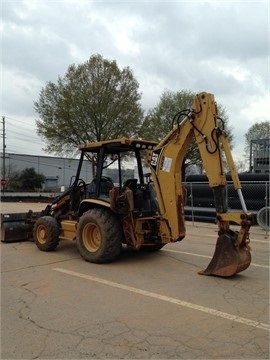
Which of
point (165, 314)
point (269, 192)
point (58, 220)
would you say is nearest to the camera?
point (165, 314)

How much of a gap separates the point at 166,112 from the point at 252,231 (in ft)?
78.1

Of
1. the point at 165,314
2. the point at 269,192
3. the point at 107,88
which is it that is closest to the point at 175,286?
the point at 165,314

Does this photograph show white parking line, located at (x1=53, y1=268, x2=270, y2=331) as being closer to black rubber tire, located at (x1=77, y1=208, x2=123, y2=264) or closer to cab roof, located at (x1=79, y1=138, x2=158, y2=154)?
black rubber tire, located at (x1=77, y1=208, x2=123, y2=264)

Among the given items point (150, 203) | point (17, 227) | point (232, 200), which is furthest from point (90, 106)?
point (150, 203)

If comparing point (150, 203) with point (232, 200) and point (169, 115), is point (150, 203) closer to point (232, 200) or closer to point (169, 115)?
point (232, 200)

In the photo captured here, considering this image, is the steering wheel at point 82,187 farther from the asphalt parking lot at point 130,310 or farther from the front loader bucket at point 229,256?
the front loader bucket at point 229,256

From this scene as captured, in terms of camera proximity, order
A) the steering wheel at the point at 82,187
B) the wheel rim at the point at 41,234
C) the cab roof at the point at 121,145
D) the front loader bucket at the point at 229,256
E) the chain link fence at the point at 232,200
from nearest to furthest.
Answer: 1. the front loader bucket at the point at 229,256
2. the cab roof at the point at 121,145
3. the wheel rim at the point at 41,234
4. the steering wheel at the point at 82,187
5. the chain link fence at the point at 232,200

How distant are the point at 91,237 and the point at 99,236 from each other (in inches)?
12.4

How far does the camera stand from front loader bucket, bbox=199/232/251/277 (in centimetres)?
664

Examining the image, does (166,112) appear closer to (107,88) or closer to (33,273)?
(107,88)

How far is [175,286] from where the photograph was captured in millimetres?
6461

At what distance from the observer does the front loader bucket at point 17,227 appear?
1044 cm

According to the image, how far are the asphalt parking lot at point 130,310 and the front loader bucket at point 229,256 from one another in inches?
7.7

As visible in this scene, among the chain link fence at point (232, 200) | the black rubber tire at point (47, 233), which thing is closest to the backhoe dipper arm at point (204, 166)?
the black rubber tire at point (47, 233)
